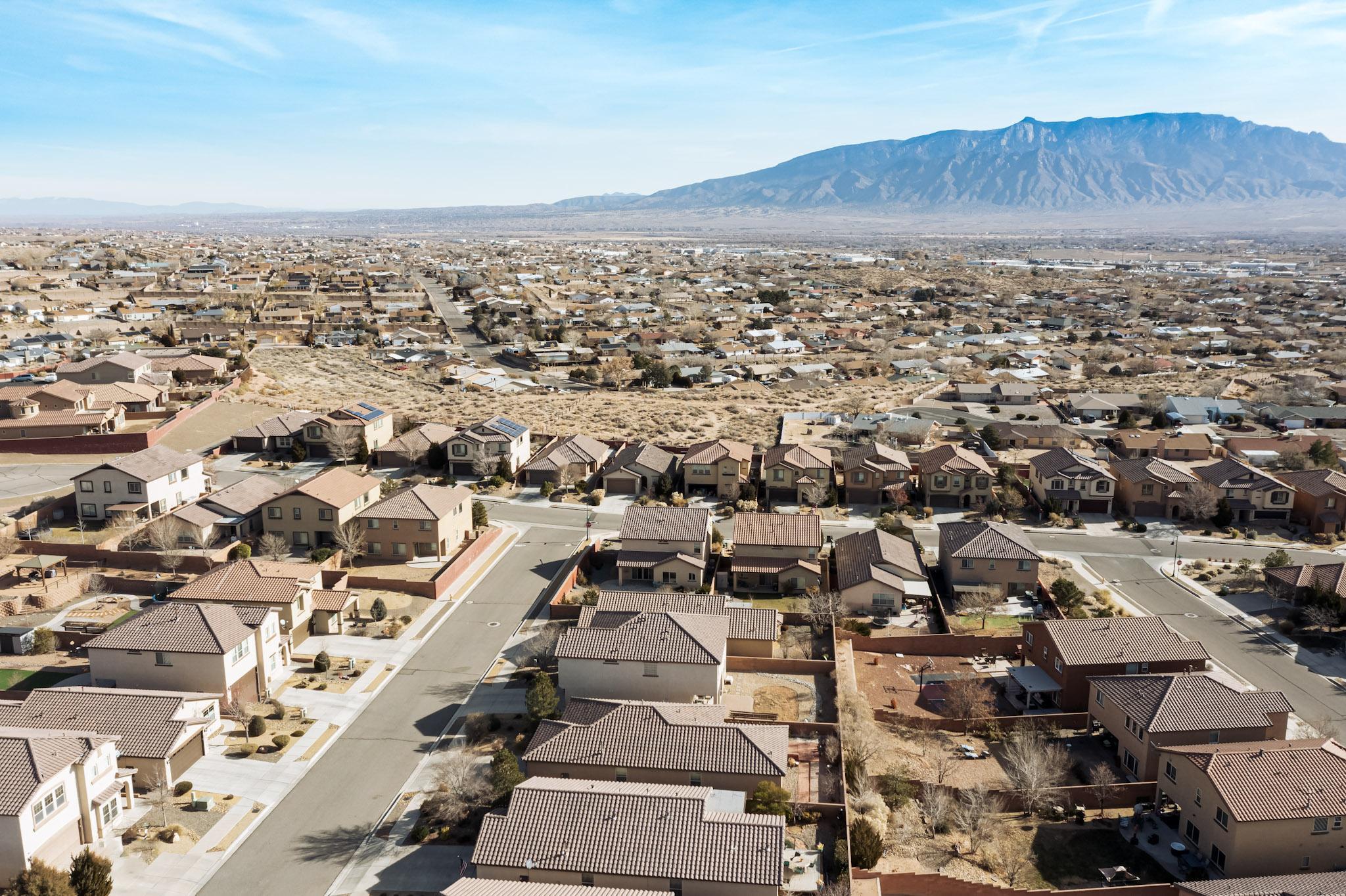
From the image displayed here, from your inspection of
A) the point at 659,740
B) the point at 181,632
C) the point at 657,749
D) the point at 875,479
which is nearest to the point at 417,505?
the point at 181,632

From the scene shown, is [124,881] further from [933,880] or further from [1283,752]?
[1283,752]

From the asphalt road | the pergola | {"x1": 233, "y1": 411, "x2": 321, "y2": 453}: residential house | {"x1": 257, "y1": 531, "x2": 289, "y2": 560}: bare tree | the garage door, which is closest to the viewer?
the asphalt road

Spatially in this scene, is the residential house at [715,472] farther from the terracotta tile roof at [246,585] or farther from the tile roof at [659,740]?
the tile roof at [659,740]

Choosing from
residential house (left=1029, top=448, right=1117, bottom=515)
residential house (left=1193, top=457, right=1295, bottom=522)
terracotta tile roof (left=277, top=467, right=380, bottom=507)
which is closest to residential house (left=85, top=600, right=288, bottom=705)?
terracotta tile roof (left=277, top=467, right=380, bottom=507)

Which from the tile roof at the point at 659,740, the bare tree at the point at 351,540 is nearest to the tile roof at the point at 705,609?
the tile roof at the point at 659,740

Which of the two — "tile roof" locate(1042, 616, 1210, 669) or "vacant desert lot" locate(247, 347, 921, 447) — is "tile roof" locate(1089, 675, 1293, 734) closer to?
"tile roof" locate(1042, 616, 1210, 669)

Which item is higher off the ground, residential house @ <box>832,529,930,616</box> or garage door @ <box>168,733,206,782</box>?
residential house @ <box>832,529,930,616</box>

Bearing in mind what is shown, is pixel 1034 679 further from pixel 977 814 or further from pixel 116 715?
pixel 116 715
